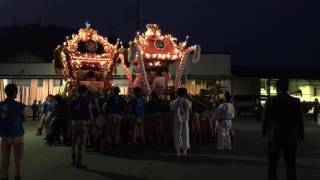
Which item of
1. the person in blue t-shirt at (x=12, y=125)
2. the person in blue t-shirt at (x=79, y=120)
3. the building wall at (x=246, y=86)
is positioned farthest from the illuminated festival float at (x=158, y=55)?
the building wall at (x=246, y=86)

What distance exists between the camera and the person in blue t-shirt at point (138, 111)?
17.0 metres

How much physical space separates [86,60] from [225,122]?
1061 cm

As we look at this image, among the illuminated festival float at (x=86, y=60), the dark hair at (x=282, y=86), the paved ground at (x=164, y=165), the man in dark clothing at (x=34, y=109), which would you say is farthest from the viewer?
the man in dark clothing at (x=34, y=109)

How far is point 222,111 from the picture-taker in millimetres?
17344

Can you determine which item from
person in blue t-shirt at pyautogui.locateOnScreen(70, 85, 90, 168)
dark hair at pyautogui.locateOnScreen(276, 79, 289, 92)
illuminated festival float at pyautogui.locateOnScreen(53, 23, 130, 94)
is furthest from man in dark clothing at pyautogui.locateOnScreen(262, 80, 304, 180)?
illuminated festival float at pyautogui.locateOnScreen(53, 23, 130, 94)

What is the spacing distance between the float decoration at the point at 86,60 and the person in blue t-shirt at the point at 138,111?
320 inches

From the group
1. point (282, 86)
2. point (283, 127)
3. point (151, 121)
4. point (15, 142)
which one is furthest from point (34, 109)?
point (283, 127)

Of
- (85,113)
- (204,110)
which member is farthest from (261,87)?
(85,113)

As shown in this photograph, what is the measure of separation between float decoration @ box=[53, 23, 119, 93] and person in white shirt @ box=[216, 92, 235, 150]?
28.9ft

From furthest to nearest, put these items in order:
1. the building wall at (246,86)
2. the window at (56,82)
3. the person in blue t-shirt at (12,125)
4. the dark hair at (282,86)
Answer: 1. the building wall at (246,86)
2. the window at (56,82)
3. the person in blue t-shirt at (12,125)
4. the dark hair at (282,86)

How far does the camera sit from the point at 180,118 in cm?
1586

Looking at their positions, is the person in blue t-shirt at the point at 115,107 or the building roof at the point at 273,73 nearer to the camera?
the person in blue t-shirt at the point at 115,107

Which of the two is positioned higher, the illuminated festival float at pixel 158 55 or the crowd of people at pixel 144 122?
the illuminated festival float at pixel 158 55

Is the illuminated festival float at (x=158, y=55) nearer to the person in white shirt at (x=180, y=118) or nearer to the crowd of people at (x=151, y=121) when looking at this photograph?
the crowd of people at (x=151, y=121)
